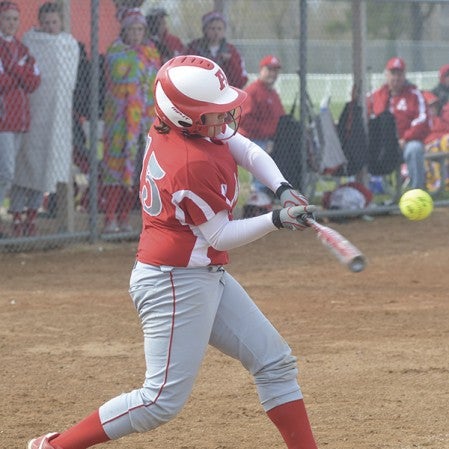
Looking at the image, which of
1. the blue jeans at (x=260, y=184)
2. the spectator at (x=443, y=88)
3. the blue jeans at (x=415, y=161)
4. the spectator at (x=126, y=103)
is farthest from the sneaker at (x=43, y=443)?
the spectator at (x=443, y=88)

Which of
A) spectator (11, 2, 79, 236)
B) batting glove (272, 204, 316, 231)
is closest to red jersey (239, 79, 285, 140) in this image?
spectator (11, 2, 79, 236)

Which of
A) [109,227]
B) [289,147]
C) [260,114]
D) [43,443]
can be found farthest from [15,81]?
[43,443]

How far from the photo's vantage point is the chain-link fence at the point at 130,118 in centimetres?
1010

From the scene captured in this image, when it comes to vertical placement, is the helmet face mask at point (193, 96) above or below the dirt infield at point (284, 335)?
above

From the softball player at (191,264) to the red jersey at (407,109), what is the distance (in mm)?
9184

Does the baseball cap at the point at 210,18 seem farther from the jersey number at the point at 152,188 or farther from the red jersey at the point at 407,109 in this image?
the jersey number at the point at 152,188

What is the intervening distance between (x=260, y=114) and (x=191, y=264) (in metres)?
7.95

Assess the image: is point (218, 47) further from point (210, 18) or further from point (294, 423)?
point (294, 423)

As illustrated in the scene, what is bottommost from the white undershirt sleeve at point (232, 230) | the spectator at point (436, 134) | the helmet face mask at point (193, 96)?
the spectator at point (436, 134)

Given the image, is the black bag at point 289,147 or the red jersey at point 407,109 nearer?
the black bag at point 289,147

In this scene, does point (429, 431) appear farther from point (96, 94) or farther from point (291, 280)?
point (96, 94)

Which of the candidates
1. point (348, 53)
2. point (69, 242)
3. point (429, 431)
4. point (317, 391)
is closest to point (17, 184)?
point (69, 242)

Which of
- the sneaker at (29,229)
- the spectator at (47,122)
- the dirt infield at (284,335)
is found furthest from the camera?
the sneaker at (29,229)

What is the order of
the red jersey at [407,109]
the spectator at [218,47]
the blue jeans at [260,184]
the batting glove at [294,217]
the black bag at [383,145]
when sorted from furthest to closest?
the red jersey at [407,109] → the black bag at [383,145] → the blue jeans at [260,184] → the spectator at [218,47] → the batting glove at [294,217]
